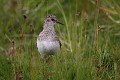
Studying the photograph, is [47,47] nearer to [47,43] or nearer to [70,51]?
[47,43]

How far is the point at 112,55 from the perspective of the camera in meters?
6.55

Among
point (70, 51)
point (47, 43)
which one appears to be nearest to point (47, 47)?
point (47, 43)

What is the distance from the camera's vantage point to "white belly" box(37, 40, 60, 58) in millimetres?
6547

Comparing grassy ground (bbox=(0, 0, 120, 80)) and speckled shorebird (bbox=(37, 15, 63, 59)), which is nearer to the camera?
grassy ground (bbox=(0, 0, 120, 80))

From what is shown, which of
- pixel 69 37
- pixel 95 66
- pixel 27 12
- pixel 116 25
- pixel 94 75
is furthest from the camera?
pixel 27 12

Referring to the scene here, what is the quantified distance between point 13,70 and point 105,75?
1011 mm

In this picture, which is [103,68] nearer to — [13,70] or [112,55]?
[112,55]

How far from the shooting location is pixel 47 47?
654 cm

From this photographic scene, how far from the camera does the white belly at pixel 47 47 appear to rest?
655 cm

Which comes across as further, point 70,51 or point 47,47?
point 70,51

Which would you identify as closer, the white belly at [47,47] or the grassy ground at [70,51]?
the grassy ground at [70,51]

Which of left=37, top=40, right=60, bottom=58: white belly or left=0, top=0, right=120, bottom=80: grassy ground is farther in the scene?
left=37, top=40, right=60, bottom=58: white belly

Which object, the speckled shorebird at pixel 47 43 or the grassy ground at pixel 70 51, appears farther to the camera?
the speckled shorebird at pixel 47 43

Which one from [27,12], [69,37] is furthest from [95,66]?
[27,12]
